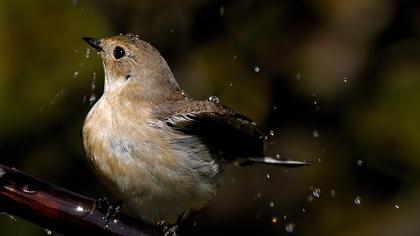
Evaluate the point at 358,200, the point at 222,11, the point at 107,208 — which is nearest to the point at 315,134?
the point at 358,200

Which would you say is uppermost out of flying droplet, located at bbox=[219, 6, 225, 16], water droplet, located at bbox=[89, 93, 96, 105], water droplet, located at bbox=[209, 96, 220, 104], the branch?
flying droplet, located at bbox=[219, 6, 225, 16]

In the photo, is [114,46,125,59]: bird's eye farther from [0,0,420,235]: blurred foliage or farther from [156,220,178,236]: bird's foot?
[156,220,178,236]: bird's foot

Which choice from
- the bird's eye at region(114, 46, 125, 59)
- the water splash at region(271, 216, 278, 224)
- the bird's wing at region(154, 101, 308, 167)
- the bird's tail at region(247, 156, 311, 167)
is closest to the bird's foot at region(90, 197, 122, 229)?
the bird's wing at region(154, 101, 308, 167)

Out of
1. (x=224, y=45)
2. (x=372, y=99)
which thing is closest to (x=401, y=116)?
(x=372, y=99)

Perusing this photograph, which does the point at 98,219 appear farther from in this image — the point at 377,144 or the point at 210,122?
the point at 377,144

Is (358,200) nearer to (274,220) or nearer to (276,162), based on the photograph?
(274,220)

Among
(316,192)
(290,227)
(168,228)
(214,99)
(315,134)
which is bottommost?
(290,227)
